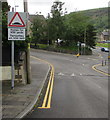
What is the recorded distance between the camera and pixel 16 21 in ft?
34.1

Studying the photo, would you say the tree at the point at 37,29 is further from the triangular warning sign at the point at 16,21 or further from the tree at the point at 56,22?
the triangular warning sign at the point at 16,21

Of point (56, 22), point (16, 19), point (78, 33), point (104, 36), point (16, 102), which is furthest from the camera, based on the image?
point (104, 36)

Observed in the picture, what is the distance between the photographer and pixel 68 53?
50781 millimetres

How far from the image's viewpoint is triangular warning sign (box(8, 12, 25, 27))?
1027cm

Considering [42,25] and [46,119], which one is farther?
[42,25]

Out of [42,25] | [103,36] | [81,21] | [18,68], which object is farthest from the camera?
[103,36]

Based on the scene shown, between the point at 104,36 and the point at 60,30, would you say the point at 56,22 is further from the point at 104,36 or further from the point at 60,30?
the point at 104,36

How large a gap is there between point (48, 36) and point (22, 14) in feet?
140

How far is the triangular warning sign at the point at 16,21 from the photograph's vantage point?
33.7 feet

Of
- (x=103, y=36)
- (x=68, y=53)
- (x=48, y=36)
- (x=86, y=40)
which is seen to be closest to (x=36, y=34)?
(x=48, y=36)

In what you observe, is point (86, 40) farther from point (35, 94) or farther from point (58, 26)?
point (35, 94)

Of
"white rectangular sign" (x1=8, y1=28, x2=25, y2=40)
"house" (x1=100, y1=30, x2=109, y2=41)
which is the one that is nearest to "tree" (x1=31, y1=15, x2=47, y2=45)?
"white rectangular sign" (x1=8, y1=28, x2=25, y2=40)

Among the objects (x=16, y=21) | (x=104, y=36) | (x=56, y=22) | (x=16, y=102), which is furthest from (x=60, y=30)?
(x=104, y=36)

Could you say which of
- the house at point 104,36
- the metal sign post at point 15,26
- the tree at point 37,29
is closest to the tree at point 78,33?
the tree at point 37,29
